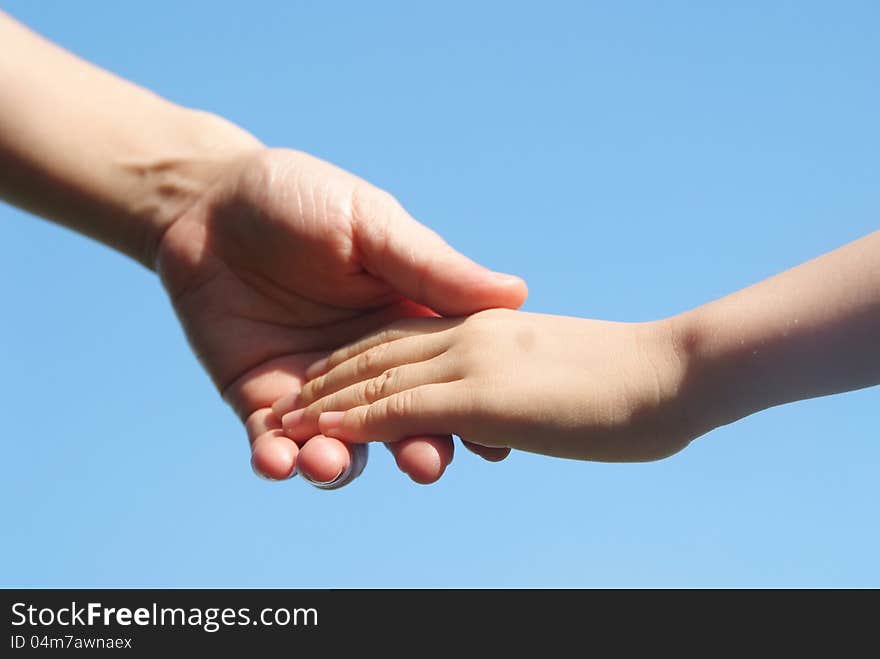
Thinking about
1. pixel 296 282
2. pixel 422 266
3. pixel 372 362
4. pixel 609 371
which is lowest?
pixel 609 371

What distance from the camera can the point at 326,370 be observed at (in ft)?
9.09

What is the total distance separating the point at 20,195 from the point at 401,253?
4.61 ft

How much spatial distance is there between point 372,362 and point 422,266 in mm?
325

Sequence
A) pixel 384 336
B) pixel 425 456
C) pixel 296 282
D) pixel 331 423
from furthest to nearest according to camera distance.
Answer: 1. pixel 296 282
2. pixel 384 336
3. pixel 331 423
4. pixel 425 456

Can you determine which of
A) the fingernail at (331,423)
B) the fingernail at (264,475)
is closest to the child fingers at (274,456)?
the fingernail at (264,475)

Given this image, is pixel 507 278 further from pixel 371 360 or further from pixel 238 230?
pixel 238 230

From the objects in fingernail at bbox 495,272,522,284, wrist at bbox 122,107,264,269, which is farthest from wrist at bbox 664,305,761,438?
wrist at bbox 122,107,264,269

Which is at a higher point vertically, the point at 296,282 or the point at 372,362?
the point at 296,282

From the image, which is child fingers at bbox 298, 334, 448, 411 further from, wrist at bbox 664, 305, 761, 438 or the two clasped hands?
wrist at bbox 664, 305, 761, 438

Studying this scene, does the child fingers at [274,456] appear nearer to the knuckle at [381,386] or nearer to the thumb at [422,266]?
the knuckle at [381,386]

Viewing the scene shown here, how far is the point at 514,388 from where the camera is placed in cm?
234

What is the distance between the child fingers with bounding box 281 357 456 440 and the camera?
2.50m

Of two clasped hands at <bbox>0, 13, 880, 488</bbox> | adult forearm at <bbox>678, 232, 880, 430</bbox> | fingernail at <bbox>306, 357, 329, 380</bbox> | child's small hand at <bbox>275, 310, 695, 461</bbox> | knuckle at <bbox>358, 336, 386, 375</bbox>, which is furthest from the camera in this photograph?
fingernail at <bbox>306, 357, 329, 380</bbox>

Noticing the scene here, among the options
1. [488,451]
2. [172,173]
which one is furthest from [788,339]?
[172,173]
